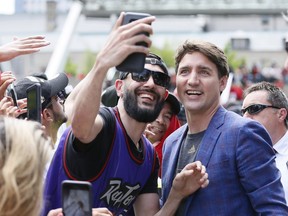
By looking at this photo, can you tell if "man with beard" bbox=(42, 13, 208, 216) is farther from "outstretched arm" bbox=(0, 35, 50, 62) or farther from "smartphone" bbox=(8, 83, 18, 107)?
"smartphone" bbox=(8, 83, 18, 107)

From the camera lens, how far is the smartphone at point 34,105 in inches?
189

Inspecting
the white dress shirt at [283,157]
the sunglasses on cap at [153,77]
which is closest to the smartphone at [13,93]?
the sunglasses on cap at [153,77]

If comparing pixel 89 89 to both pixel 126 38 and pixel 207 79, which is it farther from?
pixel 207 79

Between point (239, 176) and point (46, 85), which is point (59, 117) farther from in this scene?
point (239, 176)

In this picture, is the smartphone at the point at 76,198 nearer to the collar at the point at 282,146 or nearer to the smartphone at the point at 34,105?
the smartphone at the point at 34,105

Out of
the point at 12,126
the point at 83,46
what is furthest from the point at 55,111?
the point at 83,46

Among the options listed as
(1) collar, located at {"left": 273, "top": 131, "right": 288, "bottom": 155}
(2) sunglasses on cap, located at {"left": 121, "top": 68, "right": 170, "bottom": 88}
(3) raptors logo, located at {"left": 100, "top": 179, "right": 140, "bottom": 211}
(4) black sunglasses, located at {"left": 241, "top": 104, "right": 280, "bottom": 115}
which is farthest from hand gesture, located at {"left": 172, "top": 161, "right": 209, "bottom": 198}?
(4) black sunglasses, located at {"left": 241, "top": 104, "right": 280, "bottom": 115}

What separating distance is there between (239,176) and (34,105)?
1.26 metres

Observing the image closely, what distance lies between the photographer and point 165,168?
5516 millimetres

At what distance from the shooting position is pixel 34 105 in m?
4.83

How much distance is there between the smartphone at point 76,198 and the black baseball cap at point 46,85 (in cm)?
265

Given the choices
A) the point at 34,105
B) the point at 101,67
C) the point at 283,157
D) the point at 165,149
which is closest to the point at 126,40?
the point at 101,67

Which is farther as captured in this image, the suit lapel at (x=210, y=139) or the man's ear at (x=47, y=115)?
the man's ear at (x=47, y=115)

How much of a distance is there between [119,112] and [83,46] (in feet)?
213
